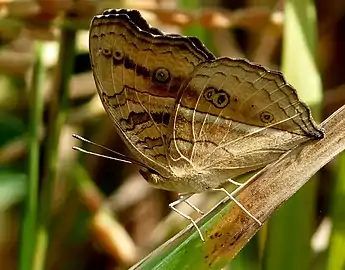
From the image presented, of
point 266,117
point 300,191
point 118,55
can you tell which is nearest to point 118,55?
point 118,55

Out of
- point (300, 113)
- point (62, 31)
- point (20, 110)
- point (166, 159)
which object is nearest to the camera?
point (300, 113)

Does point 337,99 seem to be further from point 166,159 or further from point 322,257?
point 166,159

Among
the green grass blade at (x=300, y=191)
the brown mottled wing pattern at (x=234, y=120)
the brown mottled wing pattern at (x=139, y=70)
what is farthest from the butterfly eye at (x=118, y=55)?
the green grass blade at (x=300, y=191)

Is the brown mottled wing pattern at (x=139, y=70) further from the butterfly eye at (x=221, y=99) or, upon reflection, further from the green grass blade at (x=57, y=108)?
the green grass blade at (x=57, y=108)

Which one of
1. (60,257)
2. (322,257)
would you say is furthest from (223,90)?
(60,257)

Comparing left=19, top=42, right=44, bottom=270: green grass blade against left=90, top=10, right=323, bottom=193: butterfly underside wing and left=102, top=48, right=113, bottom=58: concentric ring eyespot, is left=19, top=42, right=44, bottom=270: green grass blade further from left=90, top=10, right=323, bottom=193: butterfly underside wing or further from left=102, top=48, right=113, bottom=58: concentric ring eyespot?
left=102, top=48, right=113, bottom=58: concentric ring eyespot

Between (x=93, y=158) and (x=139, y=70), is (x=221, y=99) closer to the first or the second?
(x=139, y=70)
